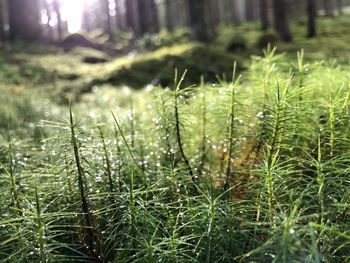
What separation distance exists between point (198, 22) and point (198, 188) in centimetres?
1295

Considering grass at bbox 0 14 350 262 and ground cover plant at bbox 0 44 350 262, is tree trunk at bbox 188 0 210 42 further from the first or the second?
ground cover plant at bbox 0 44 350 262

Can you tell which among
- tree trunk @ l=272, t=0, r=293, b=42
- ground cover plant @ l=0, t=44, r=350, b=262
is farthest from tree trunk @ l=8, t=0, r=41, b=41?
ground cover plant @ l=0, t=44, r=350, b=262

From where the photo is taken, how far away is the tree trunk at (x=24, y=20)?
16.4 m

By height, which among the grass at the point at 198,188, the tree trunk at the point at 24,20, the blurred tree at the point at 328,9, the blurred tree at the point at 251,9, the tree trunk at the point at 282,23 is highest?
the blurred tree at the point at 251,9

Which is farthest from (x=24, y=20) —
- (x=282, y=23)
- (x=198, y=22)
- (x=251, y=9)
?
(x=251, y=9)

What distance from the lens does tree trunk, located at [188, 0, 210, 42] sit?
13.7 m

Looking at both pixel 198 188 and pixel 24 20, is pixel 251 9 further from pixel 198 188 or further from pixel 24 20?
pixel 198 188

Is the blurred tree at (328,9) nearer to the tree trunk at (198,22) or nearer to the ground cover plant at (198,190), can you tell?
the tree trunk at (198,22)

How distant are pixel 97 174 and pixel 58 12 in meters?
38.5

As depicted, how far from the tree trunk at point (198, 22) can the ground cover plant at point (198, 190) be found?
1132cm

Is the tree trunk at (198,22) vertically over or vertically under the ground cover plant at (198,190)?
over

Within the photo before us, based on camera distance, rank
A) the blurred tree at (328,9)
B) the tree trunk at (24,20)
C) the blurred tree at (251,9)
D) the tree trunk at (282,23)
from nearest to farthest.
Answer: the tree trunk at (24,20)
the tree trunk at (282,23)
the blurred tree at (328,9)
the blurred tree at (251,9)

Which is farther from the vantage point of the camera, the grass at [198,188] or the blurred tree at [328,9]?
the blurred tree at [328,9]

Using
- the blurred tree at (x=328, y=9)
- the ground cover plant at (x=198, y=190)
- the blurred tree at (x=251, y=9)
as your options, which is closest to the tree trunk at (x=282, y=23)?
the ground cover plant at (x=198, y=190)
